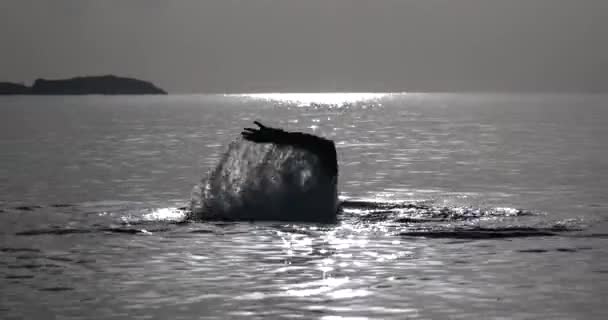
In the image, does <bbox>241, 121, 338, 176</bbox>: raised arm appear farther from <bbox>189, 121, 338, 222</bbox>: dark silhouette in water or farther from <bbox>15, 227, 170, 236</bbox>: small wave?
<bbox>15, 227, 170, 236</bbox>: small wave

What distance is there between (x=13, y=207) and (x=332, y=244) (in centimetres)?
1539

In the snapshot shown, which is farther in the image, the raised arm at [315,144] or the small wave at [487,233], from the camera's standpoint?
the raised arm at [315,144]

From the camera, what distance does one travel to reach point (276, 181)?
30.3m

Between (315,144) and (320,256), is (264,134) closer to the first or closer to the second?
(315,144)

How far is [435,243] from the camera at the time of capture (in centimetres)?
2528

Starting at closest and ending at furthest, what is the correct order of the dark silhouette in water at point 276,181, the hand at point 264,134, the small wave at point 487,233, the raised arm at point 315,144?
the small wave at point 487,233
the hand at point 264,134
the raised arm at point 315,144
the dark silhouette in water at point 276,181

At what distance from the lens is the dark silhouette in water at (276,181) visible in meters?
29.6

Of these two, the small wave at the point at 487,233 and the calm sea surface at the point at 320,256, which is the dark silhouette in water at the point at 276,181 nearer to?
the calm sea surface at the point at 320,256

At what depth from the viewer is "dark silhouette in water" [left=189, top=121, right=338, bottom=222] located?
97.2 feet

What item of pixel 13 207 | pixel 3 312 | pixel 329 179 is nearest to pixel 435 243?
pixel 329 179

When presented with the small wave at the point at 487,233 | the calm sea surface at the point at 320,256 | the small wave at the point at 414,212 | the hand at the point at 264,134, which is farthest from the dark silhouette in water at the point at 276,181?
the small wave at the point at 487,233

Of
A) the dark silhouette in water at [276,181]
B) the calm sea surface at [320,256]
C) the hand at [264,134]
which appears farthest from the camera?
the dark silhouette in water at [276,181]

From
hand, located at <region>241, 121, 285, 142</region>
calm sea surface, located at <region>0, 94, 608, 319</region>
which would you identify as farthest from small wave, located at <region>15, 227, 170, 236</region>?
hand, located at <region>241, 121, 285, 142</region>

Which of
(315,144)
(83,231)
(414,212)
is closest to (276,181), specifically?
(315,144)
